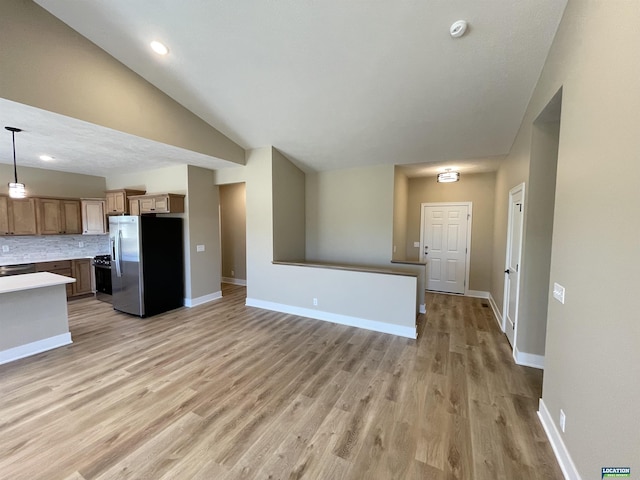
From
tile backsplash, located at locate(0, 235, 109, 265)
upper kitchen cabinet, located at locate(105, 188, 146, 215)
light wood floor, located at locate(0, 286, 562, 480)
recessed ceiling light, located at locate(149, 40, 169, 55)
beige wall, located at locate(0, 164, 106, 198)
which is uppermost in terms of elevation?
recessed ceiling light, located at locate(149, 40, 169, 55)

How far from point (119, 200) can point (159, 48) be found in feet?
11.5

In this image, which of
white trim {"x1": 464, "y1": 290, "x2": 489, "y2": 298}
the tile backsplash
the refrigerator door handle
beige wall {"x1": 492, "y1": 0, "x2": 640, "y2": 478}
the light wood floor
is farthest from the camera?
white trim {"x1": 464, "y1": 290, "x2": 489, "y2": 298}

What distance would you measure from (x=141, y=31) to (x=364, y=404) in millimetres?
4201

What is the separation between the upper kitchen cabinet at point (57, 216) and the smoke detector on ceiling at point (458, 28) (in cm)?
713

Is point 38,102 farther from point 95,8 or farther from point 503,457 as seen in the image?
point 503,457

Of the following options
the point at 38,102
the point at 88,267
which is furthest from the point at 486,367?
the point at 88,267

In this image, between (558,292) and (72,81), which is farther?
(72,81)

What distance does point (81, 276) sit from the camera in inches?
212

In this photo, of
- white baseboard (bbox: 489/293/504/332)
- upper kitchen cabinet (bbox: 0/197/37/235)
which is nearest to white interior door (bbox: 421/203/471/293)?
white baseboard (bbox: 489/293/504/332)

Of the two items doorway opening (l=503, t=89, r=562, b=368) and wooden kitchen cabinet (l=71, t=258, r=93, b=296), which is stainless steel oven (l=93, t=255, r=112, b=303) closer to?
wooden kitchen cabinet (l=71, t=258, r=93, b=296)

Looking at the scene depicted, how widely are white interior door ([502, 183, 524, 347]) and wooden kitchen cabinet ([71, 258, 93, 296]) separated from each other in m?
7.67

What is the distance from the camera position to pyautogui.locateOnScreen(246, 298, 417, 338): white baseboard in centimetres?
369

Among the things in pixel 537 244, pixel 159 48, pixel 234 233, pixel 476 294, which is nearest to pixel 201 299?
pixel 234 233

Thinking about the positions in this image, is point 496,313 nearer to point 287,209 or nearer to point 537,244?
point 537,244
